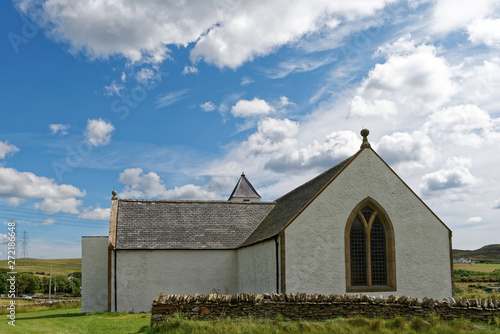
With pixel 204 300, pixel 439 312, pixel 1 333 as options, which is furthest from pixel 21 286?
pixel 439 312

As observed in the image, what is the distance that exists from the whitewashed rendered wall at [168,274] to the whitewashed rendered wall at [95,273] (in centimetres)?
237

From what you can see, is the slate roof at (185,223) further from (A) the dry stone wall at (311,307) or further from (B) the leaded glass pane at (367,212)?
(A) the dry stone wall at (311,307)

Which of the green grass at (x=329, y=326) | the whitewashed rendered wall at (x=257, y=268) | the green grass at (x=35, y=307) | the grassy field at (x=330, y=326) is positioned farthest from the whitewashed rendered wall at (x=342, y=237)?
the green grass at (x=35, y=307)

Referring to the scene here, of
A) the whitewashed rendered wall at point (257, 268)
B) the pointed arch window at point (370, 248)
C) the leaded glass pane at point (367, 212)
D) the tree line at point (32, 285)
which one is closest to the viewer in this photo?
the pointed arch window at point (370, 248)

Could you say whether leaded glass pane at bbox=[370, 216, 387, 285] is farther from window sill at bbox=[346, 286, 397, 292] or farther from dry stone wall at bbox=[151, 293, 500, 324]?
dry stone wall at bbox=[151, 293, 500, 324]

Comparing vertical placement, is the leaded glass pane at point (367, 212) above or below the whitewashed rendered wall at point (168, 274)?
above

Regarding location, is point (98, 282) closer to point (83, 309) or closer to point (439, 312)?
point (83, 309)

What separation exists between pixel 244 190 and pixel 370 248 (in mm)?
25895

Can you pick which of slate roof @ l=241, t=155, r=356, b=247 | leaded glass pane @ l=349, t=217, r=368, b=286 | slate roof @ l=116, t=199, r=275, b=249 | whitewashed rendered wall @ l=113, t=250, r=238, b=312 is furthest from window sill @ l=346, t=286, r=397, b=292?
slate roof @ l=116, t=199, r=275, b=249

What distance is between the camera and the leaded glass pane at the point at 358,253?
22.5m

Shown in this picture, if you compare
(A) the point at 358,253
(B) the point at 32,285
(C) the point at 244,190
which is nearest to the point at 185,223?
(A) the point at 358,253

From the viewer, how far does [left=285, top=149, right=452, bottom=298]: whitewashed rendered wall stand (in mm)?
21766

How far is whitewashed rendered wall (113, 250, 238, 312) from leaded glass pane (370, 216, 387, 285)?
31.1 ft

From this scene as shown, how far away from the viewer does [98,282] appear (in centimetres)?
2927
